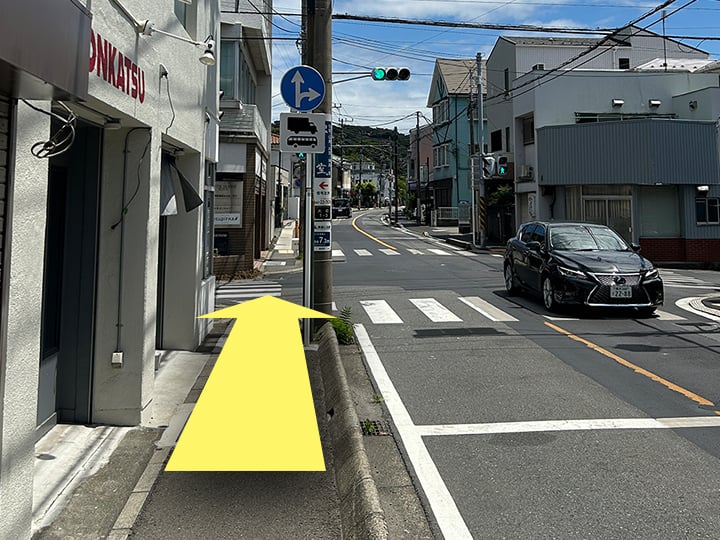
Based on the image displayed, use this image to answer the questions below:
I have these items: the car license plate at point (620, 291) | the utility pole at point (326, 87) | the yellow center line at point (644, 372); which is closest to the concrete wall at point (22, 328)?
the utility pole at point (326, 87)

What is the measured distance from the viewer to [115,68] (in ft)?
14.0

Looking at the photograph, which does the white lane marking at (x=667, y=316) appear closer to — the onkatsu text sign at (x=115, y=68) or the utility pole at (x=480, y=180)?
the onkatsu text sign at (x=115, y=68)

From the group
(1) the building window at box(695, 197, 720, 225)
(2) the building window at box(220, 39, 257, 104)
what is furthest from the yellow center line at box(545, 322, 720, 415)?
(1) the building window at box(695, 197, 720, 225)

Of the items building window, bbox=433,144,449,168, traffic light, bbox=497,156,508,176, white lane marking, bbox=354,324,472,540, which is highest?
building window, bbox=433,144,449,168

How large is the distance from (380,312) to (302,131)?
15.3ft

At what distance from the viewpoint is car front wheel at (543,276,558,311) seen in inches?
421

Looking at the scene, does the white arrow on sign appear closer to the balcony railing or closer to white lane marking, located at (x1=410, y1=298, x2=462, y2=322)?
white lane marking, located at (x1=410, y1=298, x2=462, y2=322)

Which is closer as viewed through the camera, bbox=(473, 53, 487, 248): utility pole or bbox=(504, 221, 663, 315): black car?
bbox=(504, 221, 663, 315): black car

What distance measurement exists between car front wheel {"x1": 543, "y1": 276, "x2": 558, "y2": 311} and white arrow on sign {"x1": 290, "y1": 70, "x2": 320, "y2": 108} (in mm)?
5979

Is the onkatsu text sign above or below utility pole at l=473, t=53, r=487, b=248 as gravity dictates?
below

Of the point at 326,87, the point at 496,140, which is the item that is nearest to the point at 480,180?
the point at 496,140

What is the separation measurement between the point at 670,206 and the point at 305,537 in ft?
82.1

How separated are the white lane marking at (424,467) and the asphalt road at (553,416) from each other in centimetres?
1

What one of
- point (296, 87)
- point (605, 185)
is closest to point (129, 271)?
point (296, 87)
